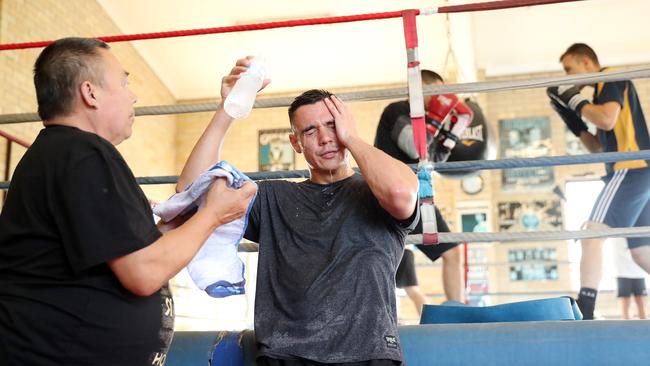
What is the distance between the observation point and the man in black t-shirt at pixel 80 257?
3.98ft

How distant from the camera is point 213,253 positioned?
61.9 inches

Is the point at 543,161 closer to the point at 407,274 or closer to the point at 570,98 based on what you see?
the point at 570,98

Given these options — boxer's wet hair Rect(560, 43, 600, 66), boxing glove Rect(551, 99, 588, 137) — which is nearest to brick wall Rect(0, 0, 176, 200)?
boxing glove Rect(551, 99, 588, 137)

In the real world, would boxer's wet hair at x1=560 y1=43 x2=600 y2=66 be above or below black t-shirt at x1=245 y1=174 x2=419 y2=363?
above

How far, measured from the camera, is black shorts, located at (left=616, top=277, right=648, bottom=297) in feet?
13.5

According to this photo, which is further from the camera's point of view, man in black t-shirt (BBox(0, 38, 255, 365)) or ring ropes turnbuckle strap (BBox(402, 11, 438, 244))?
ring ropes turnbuckle strap (BBox(402, 11, 438, 244))

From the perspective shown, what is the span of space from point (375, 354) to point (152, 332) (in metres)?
0.47

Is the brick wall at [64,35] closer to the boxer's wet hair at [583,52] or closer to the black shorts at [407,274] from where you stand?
the black shorts at [407,274]

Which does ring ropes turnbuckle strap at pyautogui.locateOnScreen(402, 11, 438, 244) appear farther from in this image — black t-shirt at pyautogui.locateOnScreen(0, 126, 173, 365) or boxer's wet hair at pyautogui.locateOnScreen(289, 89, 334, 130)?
black t-shirt at pyautogui.locateOnScreen(0, 126, 173, 365)

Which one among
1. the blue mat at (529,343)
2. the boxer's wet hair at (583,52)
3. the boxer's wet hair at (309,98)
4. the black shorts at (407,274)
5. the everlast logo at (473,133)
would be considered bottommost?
the black shorts at (407,274)

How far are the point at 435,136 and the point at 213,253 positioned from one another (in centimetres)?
225

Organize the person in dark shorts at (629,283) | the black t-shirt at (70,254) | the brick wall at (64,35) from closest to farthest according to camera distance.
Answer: the black t-shirt at (70,254) < the person in dark shorts at (629,283) < the brick wall at (64,35)

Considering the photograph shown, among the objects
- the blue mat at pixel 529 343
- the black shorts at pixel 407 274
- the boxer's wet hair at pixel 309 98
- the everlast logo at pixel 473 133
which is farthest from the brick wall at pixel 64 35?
the blue mat at pixel 529 343

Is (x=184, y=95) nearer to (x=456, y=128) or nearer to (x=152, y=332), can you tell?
(x=456, y=128)
